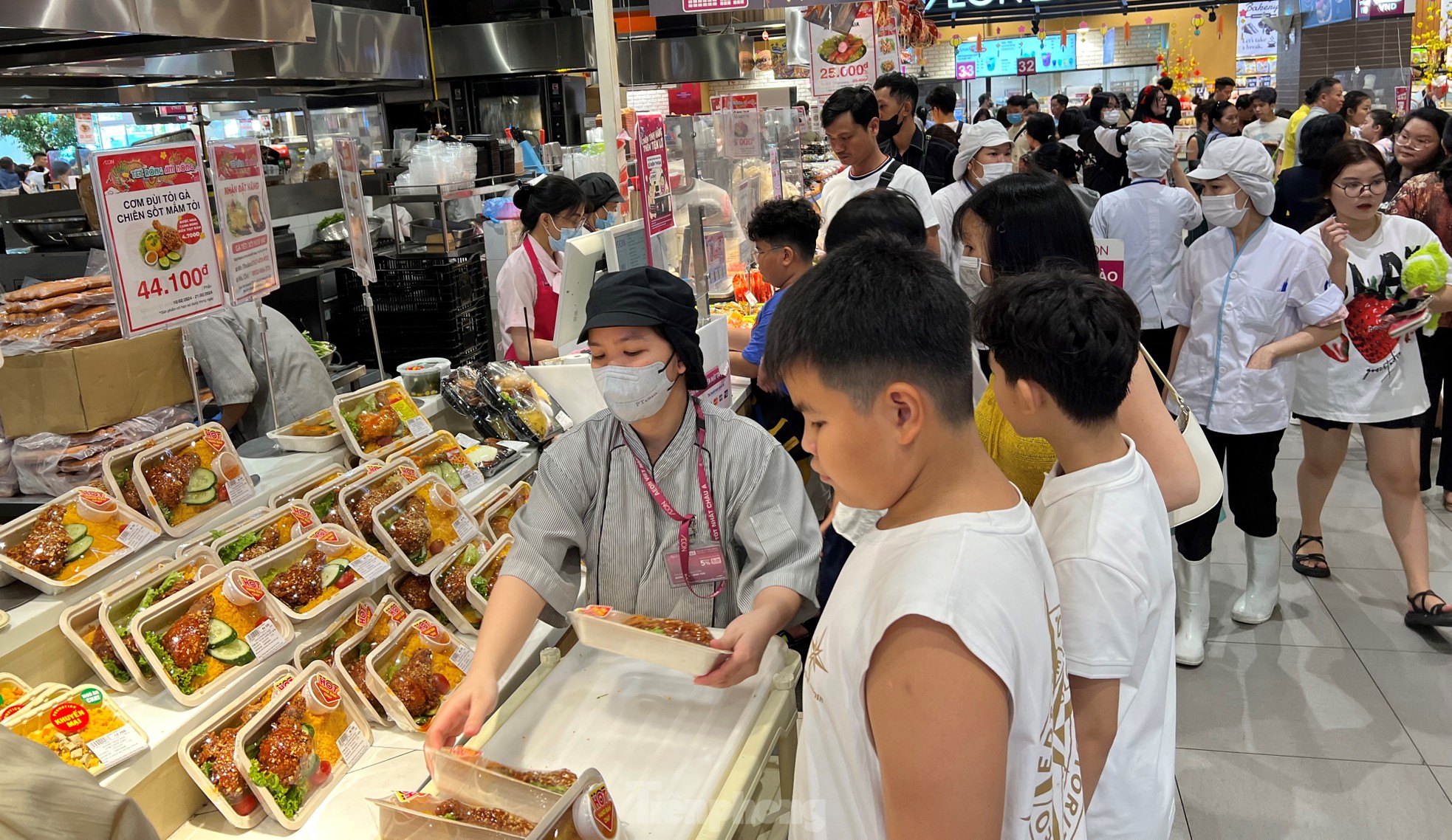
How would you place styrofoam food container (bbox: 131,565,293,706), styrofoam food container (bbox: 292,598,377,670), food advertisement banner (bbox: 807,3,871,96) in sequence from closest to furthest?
styrofoam food container (bbox: 131,565,293,706) < styrofoam food container (bbox: 292,598,377,670) < food advertisement banner (bbox: 807,3,871,96)

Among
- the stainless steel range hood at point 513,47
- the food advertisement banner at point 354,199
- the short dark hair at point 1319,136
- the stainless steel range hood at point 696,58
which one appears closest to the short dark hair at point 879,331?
the food advertisement banner at point 354,199

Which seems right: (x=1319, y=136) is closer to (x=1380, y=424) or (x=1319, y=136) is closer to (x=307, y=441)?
(x=1380, y=424)

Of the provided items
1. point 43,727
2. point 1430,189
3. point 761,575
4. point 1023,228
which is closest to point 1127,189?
point 1430,189

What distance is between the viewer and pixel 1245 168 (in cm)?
379

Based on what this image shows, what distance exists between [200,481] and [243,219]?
2.72 feet

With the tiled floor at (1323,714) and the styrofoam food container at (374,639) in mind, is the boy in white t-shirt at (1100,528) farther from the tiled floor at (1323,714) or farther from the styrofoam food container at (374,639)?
the tiled floor at (1323,714)

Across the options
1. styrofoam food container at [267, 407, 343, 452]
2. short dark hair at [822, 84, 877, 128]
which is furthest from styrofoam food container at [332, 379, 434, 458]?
short dark hair at [822, 84, 877, 128]

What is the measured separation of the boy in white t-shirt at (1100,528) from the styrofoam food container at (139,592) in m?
1.73

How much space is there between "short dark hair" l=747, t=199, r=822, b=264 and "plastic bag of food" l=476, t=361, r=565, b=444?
0.98 m

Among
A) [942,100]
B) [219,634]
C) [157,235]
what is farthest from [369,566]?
[942,100]

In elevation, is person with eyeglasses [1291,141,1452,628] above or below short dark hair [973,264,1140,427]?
below

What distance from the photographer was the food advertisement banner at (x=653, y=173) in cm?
355

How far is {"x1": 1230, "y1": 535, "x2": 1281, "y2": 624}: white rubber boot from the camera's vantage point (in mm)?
4188

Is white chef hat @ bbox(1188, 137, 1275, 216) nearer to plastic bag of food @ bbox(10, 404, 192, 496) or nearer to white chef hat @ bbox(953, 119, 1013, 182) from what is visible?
white chef hat @ bbox(953, 119, 1013, 182)
